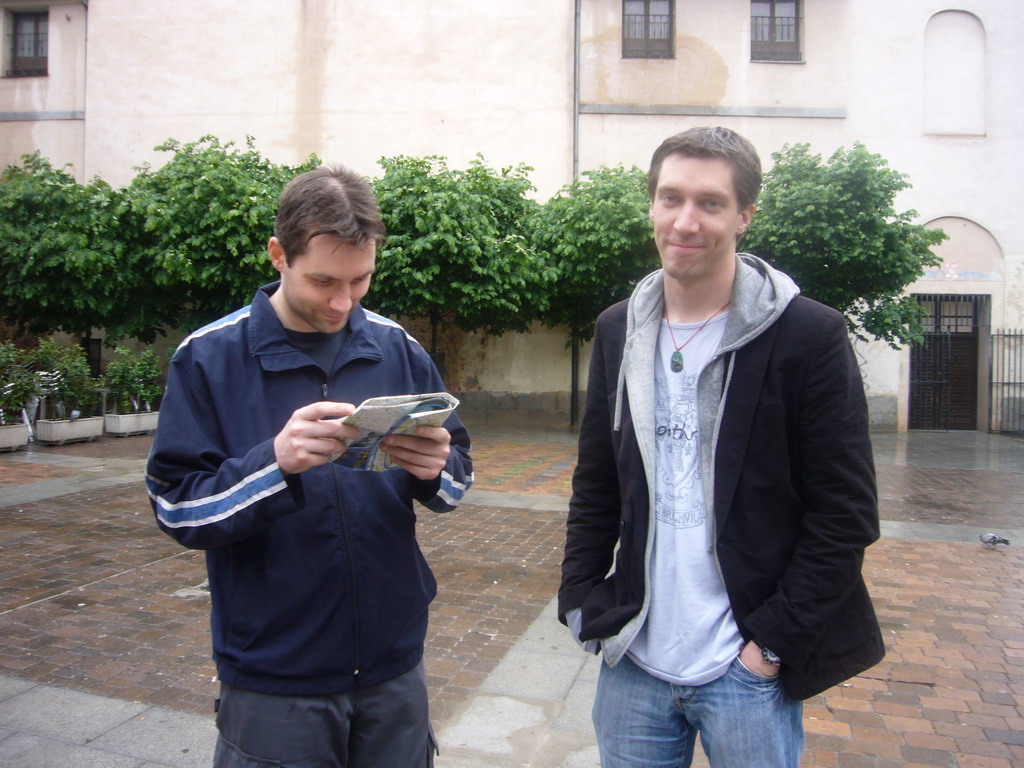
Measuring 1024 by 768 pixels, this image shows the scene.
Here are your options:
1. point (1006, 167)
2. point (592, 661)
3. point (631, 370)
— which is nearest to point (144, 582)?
point (592, 661)

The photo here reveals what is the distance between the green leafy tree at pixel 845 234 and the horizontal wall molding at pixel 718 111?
3235 millimetres

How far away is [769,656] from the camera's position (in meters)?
1.77

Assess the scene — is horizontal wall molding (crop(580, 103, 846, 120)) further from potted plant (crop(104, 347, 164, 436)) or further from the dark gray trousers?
the dark gray trousers

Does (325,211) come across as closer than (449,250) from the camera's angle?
Yes

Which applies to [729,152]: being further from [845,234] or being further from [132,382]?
[132,382]

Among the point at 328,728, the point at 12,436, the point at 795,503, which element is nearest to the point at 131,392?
the point at 12,436

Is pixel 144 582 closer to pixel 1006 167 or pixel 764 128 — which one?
pixel 764 128

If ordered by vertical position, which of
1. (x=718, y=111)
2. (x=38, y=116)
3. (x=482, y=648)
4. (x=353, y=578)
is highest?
(x=38, y=116)

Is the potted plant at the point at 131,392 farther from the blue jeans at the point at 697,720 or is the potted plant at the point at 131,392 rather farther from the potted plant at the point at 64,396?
the blue jeans at the point at 697,720

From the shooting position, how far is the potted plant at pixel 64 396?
41.2 feet

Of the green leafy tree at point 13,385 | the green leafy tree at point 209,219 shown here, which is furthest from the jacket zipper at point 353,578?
the green leafy tree at point 209,219

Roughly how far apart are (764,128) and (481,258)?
25.4 feet

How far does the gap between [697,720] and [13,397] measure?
12462mm

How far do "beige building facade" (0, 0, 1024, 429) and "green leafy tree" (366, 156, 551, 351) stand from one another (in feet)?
11.4
